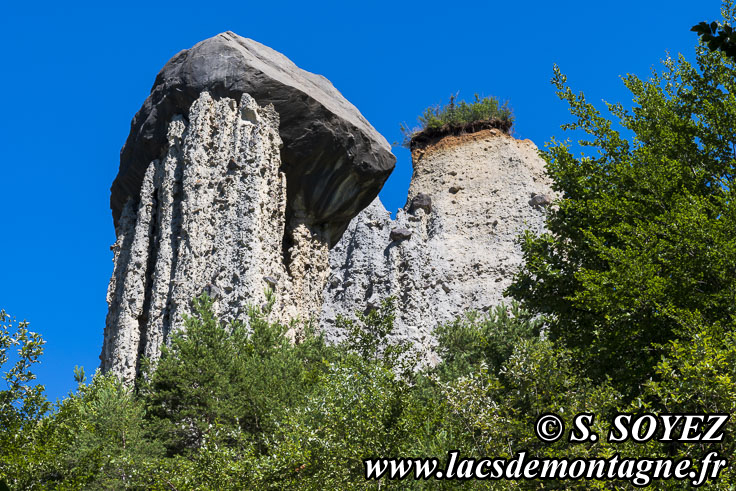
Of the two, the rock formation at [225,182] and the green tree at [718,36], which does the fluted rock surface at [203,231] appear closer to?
the rock formation at [225,182]

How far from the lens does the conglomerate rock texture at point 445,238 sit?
3127 centimetres

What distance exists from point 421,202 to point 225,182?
14291 millimetres

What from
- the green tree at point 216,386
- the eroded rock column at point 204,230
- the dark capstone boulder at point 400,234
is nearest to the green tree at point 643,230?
the green tree at point 216,386

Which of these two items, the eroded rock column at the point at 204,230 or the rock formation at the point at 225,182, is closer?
the eroded rock column at the point at 204,230

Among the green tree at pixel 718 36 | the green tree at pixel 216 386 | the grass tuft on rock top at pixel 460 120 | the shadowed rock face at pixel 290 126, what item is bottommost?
the green tree at pixel 718 36

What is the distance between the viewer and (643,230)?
1617 centimetres

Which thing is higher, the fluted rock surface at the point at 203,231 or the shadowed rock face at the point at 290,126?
the shadowed rock face at the point at 290,126

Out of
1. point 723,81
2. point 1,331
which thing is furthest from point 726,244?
point 1,331

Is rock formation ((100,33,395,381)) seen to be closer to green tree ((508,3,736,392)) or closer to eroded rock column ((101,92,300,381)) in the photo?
eroded rock column ((101,92,300,381))

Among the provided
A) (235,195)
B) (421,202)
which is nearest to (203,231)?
(235,195)

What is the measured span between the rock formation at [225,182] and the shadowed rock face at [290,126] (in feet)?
0.11

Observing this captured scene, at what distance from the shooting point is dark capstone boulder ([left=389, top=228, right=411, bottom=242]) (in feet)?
107

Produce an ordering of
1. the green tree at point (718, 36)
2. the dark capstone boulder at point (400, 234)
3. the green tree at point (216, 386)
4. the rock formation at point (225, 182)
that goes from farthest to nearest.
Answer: the dark capstone boulder at point (400, 234), the rock formation at point (225, 182), the green tree at point (216, 386), the green tree at point (718, 36)

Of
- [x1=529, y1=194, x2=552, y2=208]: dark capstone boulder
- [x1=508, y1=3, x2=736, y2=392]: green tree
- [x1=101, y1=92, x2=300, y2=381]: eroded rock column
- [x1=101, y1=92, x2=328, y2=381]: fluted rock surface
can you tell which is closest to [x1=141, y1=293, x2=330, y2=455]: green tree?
[x1=101, y1=92, x2=300, y2=381]: eroded rock column
